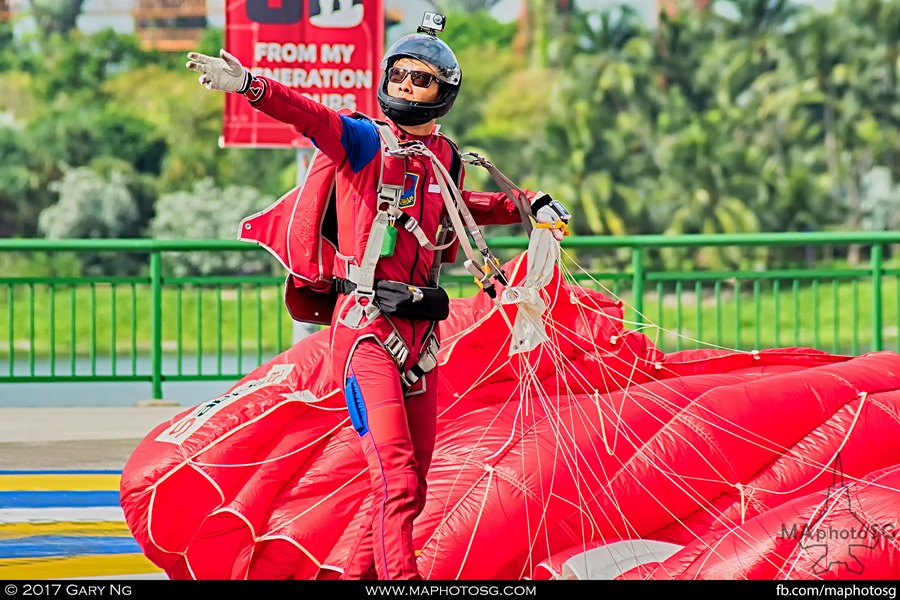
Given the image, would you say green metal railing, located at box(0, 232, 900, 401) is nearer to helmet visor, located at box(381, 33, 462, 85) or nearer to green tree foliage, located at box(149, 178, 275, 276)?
helmet visor, located at box(381, 33, 462, 85)

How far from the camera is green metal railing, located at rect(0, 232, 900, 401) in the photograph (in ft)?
34.6

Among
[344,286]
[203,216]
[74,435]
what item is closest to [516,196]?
[344,286]

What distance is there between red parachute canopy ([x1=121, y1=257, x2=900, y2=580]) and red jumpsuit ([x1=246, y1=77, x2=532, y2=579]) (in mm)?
561

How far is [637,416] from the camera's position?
5758 millimetres

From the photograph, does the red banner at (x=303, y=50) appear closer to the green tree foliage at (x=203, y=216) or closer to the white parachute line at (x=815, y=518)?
the white parachute line at (x=815, y=518)

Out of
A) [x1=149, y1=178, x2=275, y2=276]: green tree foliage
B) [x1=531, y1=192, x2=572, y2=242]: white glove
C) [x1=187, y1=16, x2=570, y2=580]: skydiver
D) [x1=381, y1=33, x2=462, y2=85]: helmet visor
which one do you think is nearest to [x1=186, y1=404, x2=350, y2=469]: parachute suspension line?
[x1=187, y1=16, x2=570, y2=580]: skydiver

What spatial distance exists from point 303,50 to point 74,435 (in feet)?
9.74

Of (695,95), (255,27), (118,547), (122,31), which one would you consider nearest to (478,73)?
(695,95)

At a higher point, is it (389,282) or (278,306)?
(389,282)

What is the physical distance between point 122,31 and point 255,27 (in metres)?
55.8

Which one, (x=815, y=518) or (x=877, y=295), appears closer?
(x=815, y=518)

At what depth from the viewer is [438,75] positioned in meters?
4.78

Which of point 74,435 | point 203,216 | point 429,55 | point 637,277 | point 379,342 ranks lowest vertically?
point 74,435

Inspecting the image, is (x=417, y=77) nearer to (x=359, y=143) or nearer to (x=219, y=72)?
(x=359, y=143)
